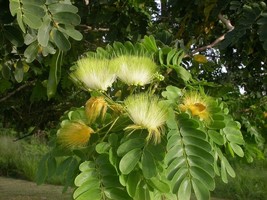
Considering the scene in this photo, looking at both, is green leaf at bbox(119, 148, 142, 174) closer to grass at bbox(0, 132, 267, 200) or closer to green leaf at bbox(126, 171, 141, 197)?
A: green leaf at bbox(126, 171, 141, 197)

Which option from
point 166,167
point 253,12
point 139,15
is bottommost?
point 166,167

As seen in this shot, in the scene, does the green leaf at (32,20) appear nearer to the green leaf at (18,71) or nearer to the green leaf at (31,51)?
the green leaf at (31,51)

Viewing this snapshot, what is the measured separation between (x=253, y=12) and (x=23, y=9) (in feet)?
3.14

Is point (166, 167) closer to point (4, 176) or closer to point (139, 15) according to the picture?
point (139, 15)

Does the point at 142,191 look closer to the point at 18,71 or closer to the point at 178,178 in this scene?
the point at 178,178

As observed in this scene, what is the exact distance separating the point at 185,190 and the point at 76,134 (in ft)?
0.79

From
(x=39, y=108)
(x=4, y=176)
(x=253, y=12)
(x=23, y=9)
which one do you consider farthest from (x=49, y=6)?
(x=4, y=176)

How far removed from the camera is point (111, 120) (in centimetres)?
94

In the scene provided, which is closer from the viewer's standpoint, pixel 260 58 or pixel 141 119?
pixel 141 119

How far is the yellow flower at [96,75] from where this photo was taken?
3.23ft

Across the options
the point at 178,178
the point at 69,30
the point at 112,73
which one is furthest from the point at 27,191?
the point at 178,178

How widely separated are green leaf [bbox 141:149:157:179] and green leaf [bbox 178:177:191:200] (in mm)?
57

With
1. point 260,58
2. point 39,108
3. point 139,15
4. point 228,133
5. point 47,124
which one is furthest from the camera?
point 47,124

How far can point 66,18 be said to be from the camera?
1.37 m
